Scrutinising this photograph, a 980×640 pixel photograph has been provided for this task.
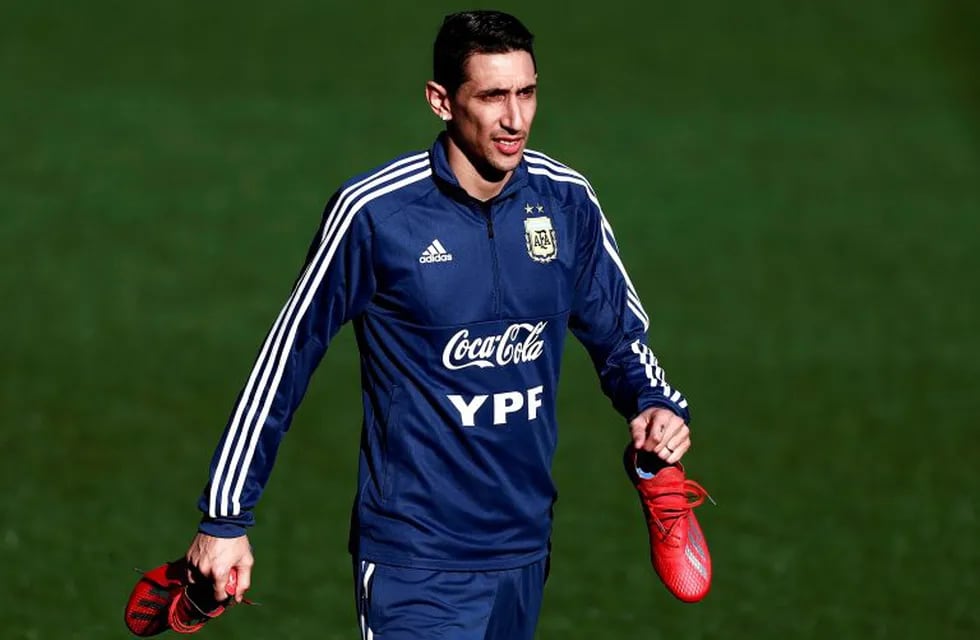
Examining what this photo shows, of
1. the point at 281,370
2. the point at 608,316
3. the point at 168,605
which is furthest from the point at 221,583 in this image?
the point at 608,316

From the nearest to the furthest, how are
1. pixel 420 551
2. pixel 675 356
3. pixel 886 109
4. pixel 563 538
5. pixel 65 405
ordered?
pixel 420 551 < pixel 563 538 < pixel 65 405 < pixel 675 356 < pixel 886 109

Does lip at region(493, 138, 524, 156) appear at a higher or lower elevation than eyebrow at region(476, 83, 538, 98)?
lower

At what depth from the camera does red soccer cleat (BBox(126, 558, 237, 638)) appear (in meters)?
6.47

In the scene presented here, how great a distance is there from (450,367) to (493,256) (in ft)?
1.26

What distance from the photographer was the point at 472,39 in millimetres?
6270

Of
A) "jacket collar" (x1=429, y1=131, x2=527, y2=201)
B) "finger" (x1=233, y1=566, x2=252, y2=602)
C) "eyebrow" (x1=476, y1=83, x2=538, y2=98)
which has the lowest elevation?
"finger" (x1=233, y1=566, x2=252, y2=602)

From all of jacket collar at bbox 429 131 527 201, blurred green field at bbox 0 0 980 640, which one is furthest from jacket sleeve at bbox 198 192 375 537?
blurred green field at bbox 0 0 980 640

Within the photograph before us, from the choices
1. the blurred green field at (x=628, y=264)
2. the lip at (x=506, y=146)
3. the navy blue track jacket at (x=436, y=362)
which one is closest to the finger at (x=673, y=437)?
the navy blue track jacket at (x=436, y=362)

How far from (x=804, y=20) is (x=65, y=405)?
18.6 meters

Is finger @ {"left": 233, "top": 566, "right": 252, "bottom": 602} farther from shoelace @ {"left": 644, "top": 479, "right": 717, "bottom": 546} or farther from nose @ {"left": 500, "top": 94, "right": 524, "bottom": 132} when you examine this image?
nose @ {"left": 500, "top": 94, "right": 524, "bottom": 132}

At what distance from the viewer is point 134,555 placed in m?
11.1

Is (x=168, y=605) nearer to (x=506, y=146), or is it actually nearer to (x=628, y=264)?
(x=506, y=146)

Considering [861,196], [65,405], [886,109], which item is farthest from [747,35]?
[65,405]

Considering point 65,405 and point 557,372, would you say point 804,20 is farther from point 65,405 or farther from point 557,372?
point 557,372
